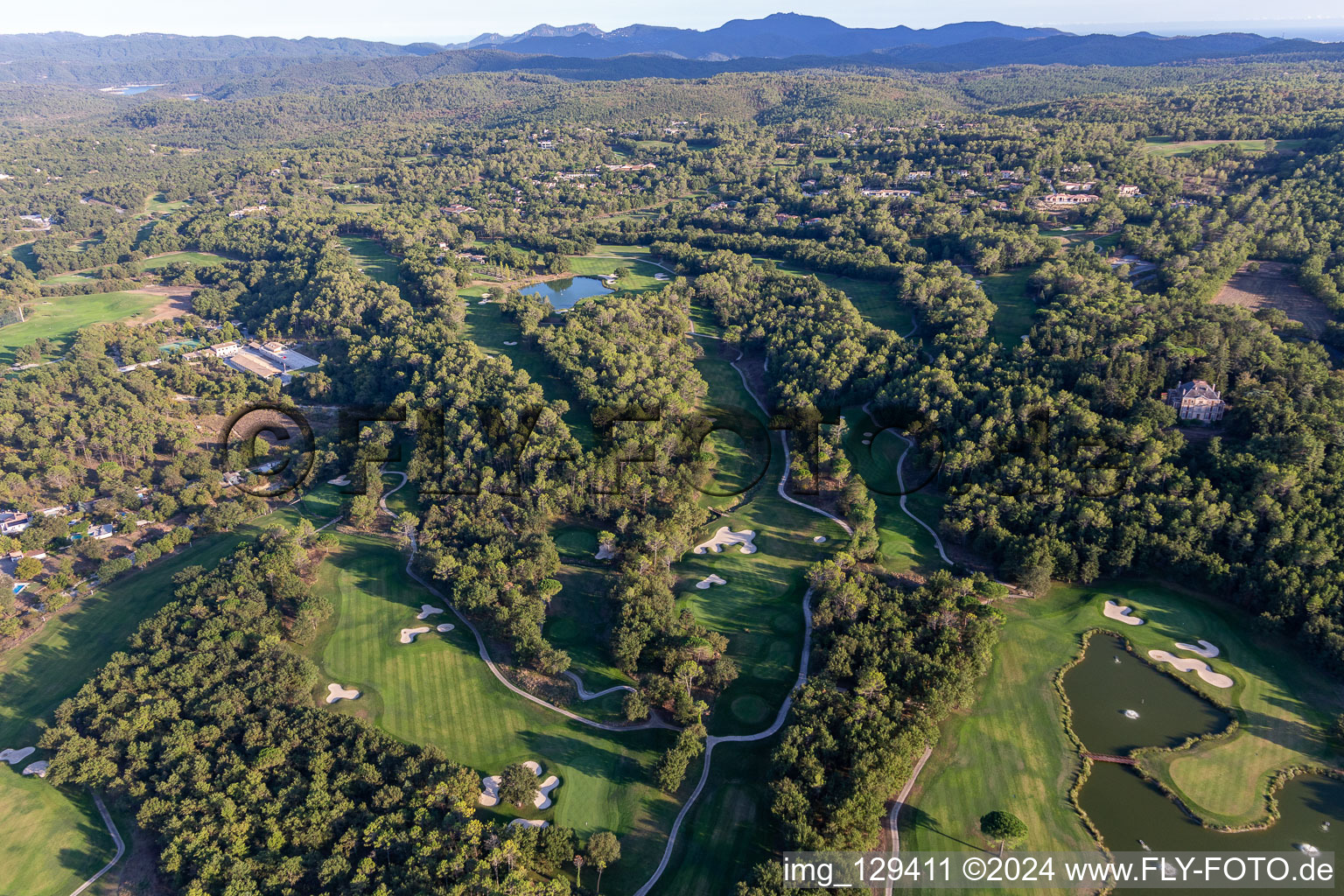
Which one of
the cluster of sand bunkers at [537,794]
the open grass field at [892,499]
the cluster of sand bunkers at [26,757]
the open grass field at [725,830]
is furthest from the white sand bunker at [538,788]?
the open grass field at [892,499]

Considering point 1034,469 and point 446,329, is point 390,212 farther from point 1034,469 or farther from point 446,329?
point 1034,469


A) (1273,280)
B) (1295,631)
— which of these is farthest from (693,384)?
(1273,280)

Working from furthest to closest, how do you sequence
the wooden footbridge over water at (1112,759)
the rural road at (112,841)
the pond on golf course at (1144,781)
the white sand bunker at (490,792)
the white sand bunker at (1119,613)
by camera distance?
1. the white sand bunker at (1119,613)
2. the wooden footbridge over water at (1112,759)
3. the white sand bunker at (490,792)
4. the rural road at (112,841)
5. the pond on golf course at (1144,781)

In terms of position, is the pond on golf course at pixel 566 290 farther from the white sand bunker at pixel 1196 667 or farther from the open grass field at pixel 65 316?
the white sand bunker at pixel 1196 667

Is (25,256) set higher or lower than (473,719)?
higher

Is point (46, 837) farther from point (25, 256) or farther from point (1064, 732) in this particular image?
point (25, 256)

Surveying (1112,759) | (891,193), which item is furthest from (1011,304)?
(1112,759)
